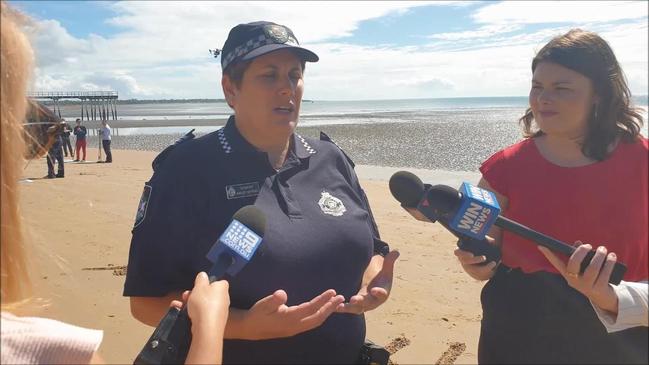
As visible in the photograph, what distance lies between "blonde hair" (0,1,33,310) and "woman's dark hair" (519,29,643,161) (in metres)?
2.27

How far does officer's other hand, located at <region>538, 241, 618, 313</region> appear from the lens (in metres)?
1.85

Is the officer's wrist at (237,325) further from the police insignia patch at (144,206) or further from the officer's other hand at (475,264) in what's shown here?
the officer's other hand at (475,264)

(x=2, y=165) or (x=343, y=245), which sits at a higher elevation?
(x=2, y=165)

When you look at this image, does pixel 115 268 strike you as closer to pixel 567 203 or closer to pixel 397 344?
pixel 397 344

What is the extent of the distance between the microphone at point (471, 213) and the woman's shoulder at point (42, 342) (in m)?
1.38

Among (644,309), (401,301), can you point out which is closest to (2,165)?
(644,309)

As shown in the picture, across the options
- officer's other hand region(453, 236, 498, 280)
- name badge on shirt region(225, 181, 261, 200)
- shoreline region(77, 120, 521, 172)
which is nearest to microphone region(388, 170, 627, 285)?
officer's other hand region(453, 236, 498, 280)

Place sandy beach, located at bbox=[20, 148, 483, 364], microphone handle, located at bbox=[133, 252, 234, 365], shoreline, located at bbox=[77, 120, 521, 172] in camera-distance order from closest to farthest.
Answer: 1. microphone handle, located at bbox=[133, 252, 234, 365]
2. sandy beach, located at bbox=[20, 148, 483, 364]
3. shoreline, located at bbox=[77, 120, 521, 172]

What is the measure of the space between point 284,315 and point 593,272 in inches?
44.8

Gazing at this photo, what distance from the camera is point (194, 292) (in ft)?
4.92

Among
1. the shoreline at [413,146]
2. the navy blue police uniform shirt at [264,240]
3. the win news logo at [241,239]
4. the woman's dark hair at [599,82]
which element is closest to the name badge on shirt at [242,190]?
the navy blue police uniform shirt at [264,240]

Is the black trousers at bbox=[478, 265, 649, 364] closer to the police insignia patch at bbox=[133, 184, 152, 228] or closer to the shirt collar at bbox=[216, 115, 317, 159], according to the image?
the shirt collar at bbox=[216, 115, 317, 159]

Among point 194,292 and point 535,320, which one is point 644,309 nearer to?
point 535,320

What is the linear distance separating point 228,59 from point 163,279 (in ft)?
3.45
